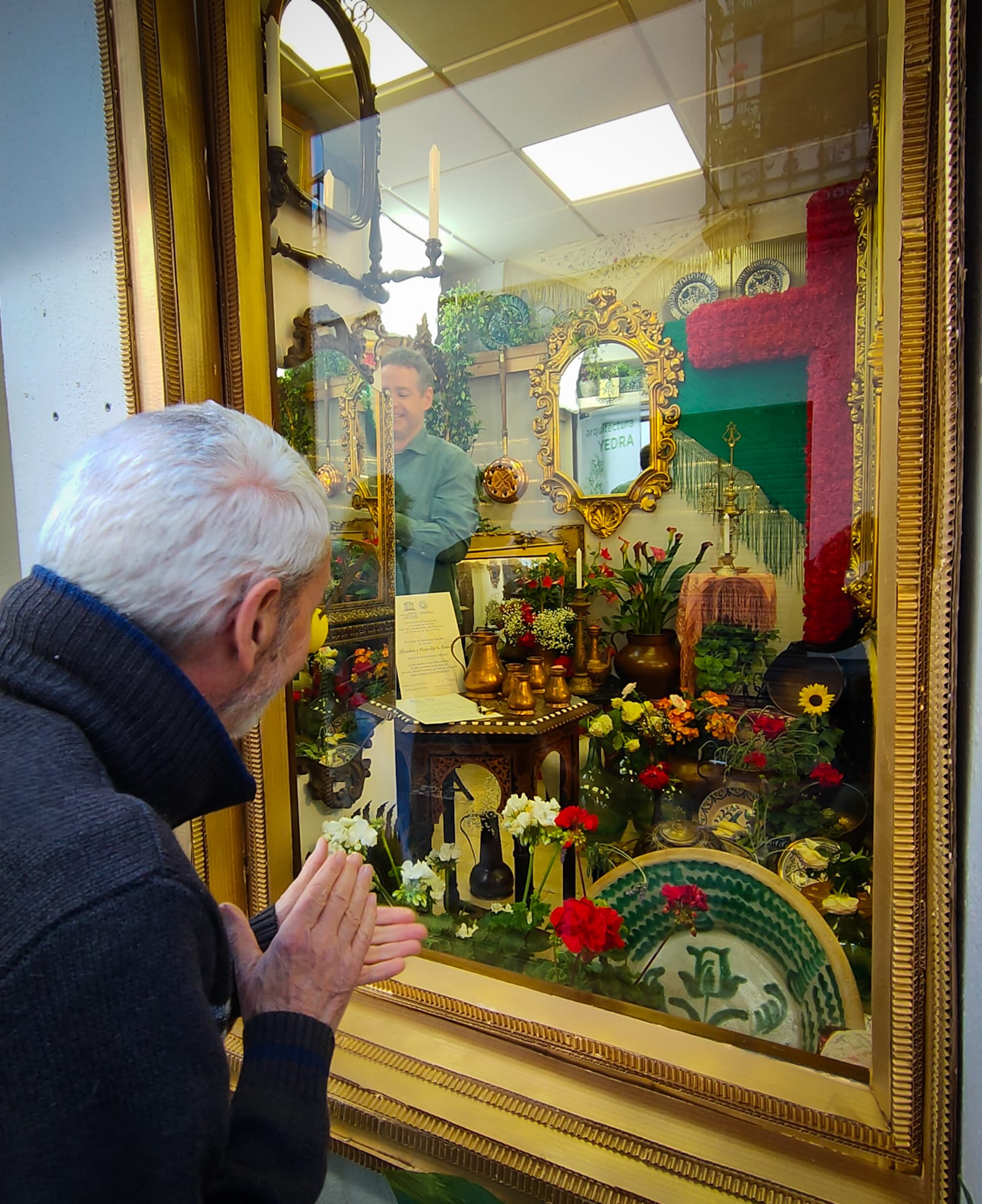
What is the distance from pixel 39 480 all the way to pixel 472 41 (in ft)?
3.77

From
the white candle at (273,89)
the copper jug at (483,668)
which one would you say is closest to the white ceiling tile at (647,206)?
the white candle at (273,89)

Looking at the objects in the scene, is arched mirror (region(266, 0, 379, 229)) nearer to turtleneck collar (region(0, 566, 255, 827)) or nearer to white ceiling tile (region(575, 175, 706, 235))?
white ceiling tile (region(575, 175, 706, 235))

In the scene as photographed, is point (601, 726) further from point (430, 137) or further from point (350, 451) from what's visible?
point (430, 137)

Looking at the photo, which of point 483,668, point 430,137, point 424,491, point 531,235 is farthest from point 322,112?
point 483,668

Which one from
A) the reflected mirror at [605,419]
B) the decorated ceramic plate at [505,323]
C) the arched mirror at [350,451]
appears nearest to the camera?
the reflected mirror at [605,419]

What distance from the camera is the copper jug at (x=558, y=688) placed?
1.21 m

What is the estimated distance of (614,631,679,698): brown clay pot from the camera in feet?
3.59

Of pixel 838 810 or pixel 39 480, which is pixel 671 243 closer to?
pixel 838 810

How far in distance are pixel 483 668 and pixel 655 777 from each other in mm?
378

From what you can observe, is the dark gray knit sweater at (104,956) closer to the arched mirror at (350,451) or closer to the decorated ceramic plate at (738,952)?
the decorated ceramic plate at (738,952)

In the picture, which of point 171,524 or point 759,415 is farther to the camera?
point 759,415

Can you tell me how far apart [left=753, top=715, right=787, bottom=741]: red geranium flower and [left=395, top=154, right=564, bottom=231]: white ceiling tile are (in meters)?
0.95

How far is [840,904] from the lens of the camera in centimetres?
92

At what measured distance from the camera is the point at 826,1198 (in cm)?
81
